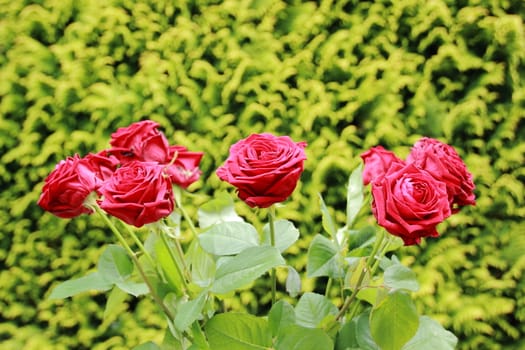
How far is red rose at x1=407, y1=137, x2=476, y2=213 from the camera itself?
75cm

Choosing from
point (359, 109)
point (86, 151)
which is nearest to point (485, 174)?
point (359, 109)

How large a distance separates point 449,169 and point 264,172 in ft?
0.93

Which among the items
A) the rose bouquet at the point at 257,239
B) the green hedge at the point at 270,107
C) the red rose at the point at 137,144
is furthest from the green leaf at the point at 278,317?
the green hedge at the point at 270,107

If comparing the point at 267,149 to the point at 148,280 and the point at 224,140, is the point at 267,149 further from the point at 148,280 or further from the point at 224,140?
the point at 224,140

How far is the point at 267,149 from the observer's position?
2.47ft

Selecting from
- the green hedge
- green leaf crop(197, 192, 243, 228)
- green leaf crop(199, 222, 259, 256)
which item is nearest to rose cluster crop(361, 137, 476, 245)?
green leaf crop(199, 222, 259, 256)

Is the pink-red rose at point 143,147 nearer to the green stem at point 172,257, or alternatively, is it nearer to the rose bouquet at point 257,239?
the rose bouquet at point 257,239

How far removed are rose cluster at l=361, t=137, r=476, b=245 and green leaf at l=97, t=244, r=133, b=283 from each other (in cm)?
43

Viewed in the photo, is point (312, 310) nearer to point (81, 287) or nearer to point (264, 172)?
point (264, 172)

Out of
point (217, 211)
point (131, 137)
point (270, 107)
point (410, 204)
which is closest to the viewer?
point (410, 204)

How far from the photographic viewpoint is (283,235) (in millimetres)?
891

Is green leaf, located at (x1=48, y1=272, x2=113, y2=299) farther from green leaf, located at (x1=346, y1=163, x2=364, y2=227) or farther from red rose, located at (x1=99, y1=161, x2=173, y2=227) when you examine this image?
green leaf, located at (x1=346, y1=163, x2=364, y2=227)

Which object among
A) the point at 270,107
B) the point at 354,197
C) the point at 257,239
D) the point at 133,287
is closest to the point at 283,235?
the point at 257,239

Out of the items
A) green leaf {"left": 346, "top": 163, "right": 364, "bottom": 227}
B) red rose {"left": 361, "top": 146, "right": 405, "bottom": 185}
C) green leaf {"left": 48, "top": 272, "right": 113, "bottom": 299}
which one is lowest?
green leaf {"left": 48, "top": 272, "right": 113, "bottom": 299}
